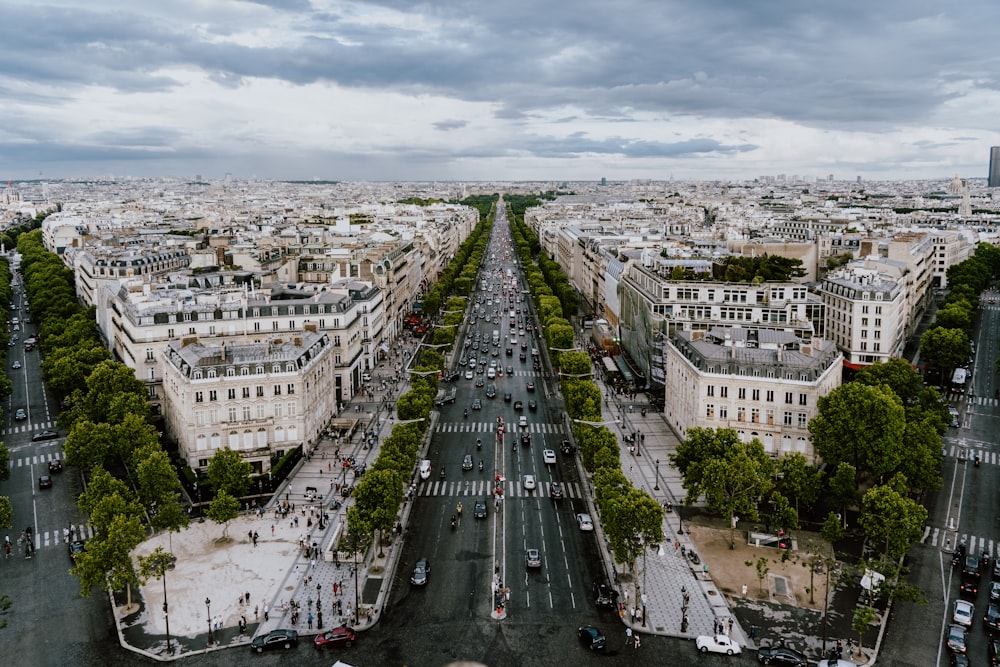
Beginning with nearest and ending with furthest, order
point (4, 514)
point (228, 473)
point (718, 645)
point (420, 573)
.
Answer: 1. point (718, 645)
2. point (420, 573)
3. point (4, 514)
4. point (228, 473)

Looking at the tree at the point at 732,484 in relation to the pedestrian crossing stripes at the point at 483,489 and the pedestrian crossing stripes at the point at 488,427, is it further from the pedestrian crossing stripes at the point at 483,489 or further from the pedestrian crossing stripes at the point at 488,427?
the pedestrian crossing stripes at the point at 488,427

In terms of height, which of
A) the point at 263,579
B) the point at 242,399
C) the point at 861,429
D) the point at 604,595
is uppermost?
the point at 242,399

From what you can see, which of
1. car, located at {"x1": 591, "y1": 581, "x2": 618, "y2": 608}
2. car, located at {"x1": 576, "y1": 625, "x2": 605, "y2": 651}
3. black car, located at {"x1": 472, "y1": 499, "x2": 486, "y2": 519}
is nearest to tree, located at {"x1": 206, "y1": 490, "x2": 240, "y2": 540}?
black car, located at {"x1": 472, "y1": 499, "x2": 486, "y2": 519}

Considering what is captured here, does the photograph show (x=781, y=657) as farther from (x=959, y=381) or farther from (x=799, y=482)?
(x=959, y=381)

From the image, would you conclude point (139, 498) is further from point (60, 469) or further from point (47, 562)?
point (60, 469)

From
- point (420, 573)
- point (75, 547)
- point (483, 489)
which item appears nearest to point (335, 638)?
point (420, 573)

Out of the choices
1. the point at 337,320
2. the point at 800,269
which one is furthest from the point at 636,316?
the point at 337,320

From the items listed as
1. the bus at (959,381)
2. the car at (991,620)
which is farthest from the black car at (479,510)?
the bus at (959,381)
